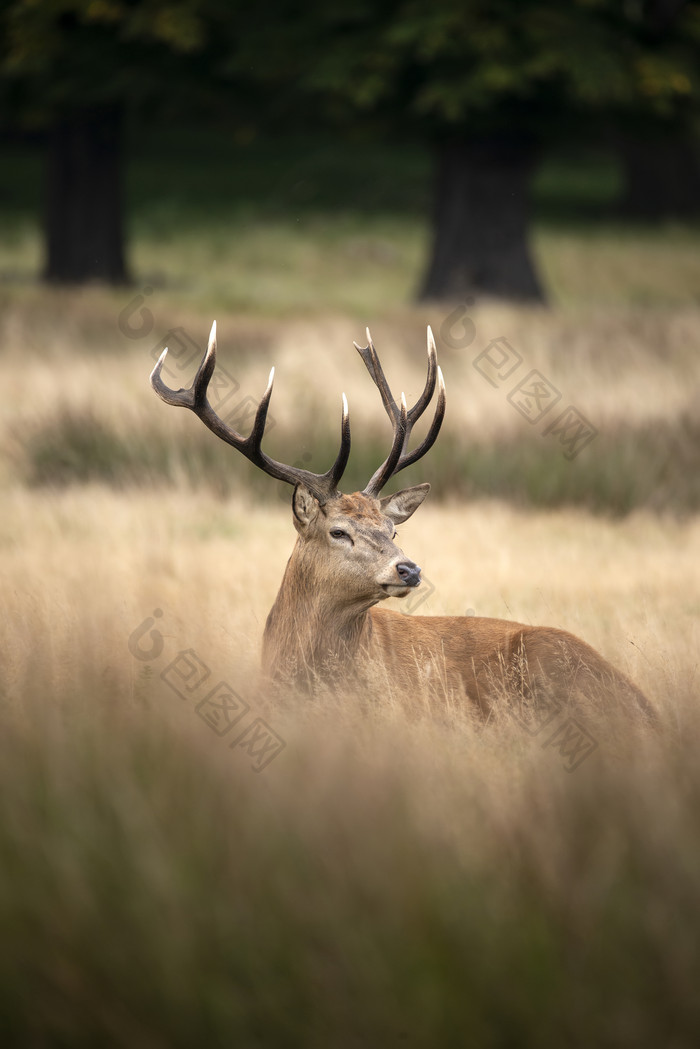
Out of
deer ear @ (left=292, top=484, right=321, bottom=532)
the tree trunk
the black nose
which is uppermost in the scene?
the tree trunk

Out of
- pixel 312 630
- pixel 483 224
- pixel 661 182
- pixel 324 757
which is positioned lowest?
pixel 324 757

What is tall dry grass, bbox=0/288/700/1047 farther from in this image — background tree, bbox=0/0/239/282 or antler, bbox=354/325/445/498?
background tree, bbox=0/0/239/282

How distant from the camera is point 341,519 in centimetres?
490

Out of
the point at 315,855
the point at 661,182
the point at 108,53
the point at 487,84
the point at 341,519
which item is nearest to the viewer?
the point at 315,855

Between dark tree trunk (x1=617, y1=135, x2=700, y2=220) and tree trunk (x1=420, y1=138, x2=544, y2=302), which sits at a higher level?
dark tree trunk (x1=617, y1=135, x2=700, y2=220)

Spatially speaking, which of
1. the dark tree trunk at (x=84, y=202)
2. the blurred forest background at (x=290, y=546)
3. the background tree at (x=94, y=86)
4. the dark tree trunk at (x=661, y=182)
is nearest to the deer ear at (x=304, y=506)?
the blurred forest background at (x=290, y=546)

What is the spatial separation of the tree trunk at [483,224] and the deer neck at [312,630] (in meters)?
12.9

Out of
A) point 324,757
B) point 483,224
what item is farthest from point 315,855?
point 483,224

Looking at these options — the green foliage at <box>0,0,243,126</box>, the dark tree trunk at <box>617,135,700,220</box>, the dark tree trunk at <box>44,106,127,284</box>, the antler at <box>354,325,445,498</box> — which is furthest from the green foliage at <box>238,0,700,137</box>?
the dark tree trunk at <box>617,135,700,220</box>

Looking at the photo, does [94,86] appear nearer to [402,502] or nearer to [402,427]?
[402,427]

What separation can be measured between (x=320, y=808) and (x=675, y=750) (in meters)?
1.10

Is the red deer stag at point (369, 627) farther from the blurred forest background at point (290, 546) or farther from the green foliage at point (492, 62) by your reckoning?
the green foliage at point (492, 62)

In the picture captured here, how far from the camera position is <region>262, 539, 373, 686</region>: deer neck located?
4938 mm

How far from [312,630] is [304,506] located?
495mm
